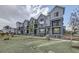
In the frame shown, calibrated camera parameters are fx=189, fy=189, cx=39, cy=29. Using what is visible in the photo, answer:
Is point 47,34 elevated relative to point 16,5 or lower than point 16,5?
lower

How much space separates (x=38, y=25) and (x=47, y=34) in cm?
16

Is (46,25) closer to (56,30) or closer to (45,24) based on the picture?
(45,24)

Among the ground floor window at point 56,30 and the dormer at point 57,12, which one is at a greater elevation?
the dormer at point 57,12

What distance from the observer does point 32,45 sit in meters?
2.31

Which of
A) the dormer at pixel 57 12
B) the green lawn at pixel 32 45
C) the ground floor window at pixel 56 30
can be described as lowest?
the green lawn at pixel 32 45

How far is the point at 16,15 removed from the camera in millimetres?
2283

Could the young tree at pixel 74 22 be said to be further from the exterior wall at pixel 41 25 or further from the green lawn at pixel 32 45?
the exterior wall at pixel 41 25

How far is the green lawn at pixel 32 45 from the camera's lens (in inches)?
89.3

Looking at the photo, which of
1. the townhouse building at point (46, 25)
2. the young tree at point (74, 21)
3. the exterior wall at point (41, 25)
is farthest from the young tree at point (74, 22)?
the exterior wall at point (41, 25)

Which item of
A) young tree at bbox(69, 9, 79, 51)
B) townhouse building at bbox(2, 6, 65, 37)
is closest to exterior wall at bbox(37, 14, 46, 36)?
townhouse building at bbox(2, 6, 65, 37)

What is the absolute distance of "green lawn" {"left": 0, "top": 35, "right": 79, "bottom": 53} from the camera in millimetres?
2268

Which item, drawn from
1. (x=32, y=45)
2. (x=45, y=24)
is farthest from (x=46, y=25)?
(x=32, y=45)
